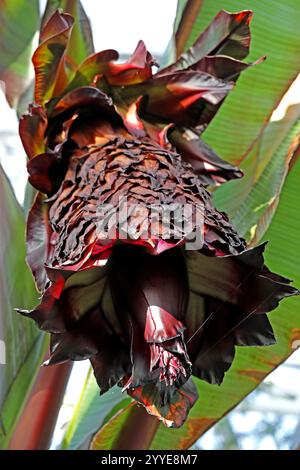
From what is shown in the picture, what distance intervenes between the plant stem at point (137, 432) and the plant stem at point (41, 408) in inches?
3.7

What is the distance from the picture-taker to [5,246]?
2.06ft

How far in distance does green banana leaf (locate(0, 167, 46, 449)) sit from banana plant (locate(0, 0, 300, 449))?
2 cm

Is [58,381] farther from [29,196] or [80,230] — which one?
[80,230]

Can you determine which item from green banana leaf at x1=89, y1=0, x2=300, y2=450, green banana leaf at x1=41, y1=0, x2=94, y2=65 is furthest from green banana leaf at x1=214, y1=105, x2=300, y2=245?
green banana leaf at x1=41, y1=0, x2=94, y2=65

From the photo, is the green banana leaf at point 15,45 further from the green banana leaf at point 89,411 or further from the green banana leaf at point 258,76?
the green banana leaf at point 89,411

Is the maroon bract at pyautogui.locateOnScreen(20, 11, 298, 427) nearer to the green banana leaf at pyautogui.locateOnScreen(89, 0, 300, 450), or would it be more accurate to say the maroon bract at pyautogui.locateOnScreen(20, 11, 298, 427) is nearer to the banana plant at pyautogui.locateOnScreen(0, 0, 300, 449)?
the banana plant at pyautogui.locateOnScreen(0, 0, 300, 449)

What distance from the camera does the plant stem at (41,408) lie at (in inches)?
27.1

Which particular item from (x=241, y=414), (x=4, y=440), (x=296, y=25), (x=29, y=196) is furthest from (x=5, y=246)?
(x=241, y=414)

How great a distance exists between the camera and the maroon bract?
34 centimetres

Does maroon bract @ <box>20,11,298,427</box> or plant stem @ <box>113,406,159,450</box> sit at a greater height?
maroon bract @ <box>20,11,298,427</box>

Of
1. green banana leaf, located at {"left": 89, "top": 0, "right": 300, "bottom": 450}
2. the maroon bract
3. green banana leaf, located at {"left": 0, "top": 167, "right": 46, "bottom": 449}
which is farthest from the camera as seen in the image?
green banana leaf, located at {"left": 89, "top": 0, "right": 300, "bottom": 450}

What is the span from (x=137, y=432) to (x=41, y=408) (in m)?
0.13

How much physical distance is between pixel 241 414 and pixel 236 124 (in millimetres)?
1264

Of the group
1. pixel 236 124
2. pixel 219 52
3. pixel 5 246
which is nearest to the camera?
pixel 219 52
